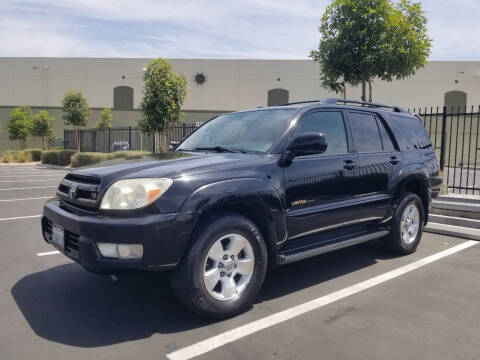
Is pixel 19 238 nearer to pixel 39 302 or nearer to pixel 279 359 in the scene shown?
pixel 39 302

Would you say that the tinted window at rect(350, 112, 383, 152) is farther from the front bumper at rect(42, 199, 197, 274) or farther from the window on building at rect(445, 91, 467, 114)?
the window on building at rect(445, 91, 467, 114)

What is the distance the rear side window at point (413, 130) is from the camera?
5.56 m

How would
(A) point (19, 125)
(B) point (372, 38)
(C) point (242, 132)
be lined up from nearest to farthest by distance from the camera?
(C) point (242, 132) < (B) point (372, 38) < (A) point (19, 125)

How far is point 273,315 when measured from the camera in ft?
11.7

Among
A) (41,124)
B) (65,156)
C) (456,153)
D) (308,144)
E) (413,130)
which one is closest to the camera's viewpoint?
(308,144)

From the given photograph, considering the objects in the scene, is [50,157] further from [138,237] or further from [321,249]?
[138,237]

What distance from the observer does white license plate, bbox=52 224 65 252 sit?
3492 millimetres

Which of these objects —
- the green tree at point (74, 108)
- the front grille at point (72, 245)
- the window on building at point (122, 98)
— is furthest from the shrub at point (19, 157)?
the front grille at point (72, 245)

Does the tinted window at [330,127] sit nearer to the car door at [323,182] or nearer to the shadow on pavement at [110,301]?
the car door at [323,182]

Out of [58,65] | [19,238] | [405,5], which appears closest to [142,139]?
[58,65]

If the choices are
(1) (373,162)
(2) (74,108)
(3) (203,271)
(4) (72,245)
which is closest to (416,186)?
(1) (373,162)

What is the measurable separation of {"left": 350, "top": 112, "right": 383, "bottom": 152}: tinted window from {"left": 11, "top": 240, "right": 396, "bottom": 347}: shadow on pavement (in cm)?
139

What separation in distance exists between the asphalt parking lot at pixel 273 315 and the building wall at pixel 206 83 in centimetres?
3116

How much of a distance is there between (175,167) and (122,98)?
36.3m
